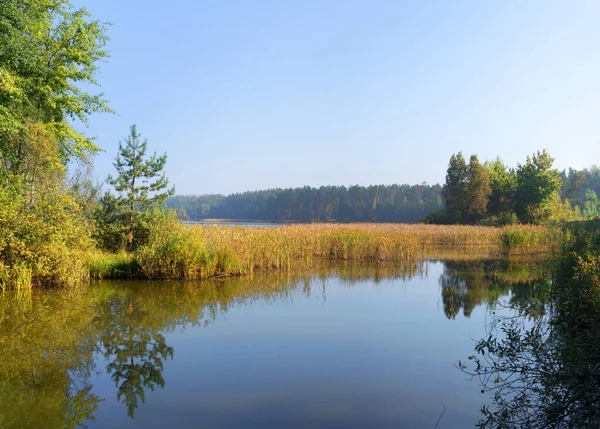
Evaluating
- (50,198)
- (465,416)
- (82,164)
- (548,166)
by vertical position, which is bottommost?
(465,416)

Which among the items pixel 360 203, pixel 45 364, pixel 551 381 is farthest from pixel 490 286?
pixel 360 203

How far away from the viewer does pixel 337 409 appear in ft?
16.7

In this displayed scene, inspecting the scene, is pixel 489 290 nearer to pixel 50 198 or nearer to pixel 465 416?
pixel 465 416

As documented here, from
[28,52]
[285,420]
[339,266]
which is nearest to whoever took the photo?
[285,420]

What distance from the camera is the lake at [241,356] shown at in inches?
195

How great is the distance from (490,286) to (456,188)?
34.7 m

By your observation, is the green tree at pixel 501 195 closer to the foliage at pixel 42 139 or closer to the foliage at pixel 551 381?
the foliage at pixel 42 139

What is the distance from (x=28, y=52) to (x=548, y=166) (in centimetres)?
4752

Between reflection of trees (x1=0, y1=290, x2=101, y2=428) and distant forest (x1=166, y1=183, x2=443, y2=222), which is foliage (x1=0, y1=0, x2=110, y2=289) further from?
distant forest (x1=166, y1=183, x2=443, y2=222)

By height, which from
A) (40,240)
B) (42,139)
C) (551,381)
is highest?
(42,139)

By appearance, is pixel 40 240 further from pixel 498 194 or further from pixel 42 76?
pixel 498 194

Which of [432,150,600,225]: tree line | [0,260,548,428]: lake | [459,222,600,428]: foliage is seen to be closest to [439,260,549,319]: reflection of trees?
[0,260,548,428]: lake

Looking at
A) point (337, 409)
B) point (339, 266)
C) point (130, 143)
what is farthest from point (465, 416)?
point (130, 143)

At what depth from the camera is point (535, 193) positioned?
45.7 meters
